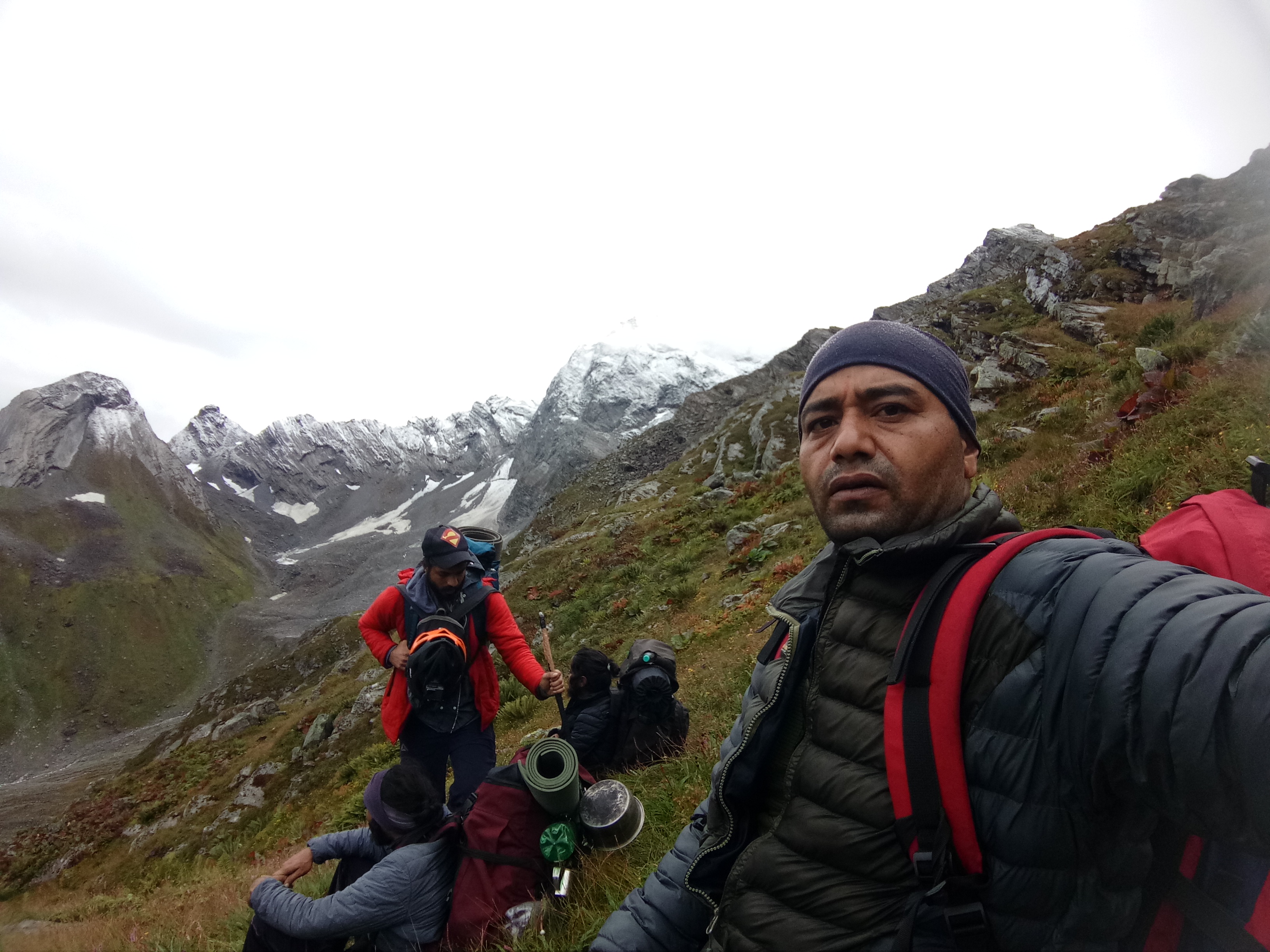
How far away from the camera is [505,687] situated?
40.2 ft

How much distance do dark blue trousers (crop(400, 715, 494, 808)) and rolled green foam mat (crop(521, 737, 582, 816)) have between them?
159cm

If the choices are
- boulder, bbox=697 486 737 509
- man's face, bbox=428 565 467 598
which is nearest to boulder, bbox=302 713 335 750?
boulder, bbox=697 486 737 509

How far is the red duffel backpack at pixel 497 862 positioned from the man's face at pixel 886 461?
3168 mm

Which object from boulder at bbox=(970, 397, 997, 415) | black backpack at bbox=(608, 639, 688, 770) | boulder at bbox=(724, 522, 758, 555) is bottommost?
boulder at bbox=(724, 522, 758, 555)

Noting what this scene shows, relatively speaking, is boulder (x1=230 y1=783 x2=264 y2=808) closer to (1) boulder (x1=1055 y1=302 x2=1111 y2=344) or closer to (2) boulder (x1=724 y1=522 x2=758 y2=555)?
(2) boulder (x1=724 y1=522 x2=758 y2=555)

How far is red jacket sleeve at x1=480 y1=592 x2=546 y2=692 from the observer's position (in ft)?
17.2

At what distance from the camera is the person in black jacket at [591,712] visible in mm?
5805

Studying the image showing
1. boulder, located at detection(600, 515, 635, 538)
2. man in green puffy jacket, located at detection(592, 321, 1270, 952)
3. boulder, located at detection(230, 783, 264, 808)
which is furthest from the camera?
boulder, located at detection(600, 515, 635, 538)

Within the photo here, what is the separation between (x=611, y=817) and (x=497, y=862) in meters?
0.81

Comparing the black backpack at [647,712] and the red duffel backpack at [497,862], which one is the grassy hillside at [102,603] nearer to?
the black backpack at [647,712]

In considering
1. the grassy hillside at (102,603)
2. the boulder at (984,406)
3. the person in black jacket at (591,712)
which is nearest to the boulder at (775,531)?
the boulder at (984,406)

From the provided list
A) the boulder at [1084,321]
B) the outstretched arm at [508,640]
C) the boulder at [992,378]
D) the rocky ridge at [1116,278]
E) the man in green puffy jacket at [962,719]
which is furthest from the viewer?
the boulder at [1084,321]

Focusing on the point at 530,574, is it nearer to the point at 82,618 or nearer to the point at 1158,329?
the point at 1158,329

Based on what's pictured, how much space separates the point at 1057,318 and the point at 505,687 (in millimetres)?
22977
